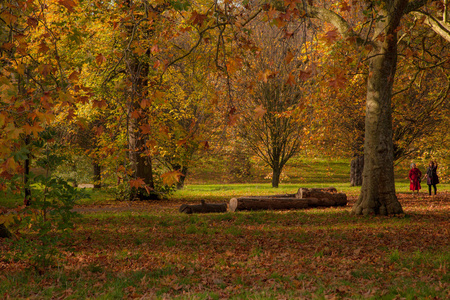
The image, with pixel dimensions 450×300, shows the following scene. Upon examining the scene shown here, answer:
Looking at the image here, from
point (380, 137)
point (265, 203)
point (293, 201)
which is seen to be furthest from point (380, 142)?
point (265, 203)

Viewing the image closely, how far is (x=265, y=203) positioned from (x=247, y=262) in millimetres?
6953

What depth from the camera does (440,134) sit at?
23922 mm

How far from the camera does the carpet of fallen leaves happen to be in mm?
5191

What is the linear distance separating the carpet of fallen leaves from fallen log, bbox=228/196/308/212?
2.21 meters

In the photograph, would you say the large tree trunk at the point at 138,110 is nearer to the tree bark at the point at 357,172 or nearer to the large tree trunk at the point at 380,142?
the large tree trunk at the point at 380,142

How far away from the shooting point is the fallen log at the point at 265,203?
1328 cm

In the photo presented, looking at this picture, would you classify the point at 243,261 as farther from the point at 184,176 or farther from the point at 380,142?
the point at 380,142

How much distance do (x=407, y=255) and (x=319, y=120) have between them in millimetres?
7228

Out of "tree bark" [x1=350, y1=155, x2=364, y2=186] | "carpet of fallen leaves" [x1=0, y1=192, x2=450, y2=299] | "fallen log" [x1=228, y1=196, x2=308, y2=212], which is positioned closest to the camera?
"carpet of fallen leaves" [x1=0, y1=192, x2=450, y2=299]

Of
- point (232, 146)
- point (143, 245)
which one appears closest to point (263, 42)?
point (232, 146)

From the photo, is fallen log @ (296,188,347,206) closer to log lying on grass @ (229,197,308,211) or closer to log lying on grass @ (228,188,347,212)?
log lying on grass @ (228,188,347,212)

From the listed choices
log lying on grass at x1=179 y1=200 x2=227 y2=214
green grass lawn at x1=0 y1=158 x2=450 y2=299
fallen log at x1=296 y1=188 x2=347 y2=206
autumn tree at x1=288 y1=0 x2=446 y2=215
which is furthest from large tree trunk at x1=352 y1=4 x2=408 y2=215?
log lying on grass at x1=179 y1=200 x2=227 y2=214

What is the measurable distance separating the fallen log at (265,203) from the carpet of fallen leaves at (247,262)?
2211mm

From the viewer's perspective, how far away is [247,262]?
6.75 meters
